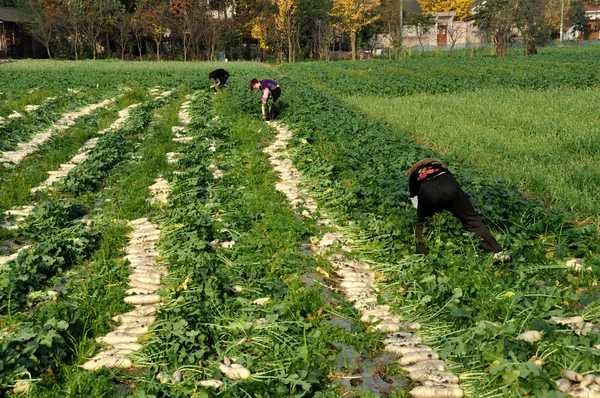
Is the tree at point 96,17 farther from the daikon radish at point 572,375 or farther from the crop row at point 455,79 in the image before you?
the daikon radish at point 572,375

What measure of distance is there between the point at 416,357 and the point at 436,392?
524 mm

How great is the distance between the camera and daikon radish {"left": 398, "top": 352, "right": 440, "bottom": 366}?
4.82 m

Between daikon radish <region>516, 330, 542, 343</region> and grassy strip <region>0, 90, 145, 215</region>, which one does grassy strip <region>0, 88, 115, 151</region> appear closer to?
grassy strip <region>0, 90, 145, 215</region>

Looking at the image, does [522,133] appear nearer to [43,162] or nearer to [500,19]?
[43,162]

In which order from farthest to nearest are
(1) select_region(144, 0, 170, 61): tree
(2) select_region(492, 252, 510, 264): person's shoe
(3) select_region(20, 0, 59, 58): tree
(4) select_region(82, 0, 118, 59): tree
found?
(1) select_region(144, 0, 170, 61): tree < (4) select_region(82, 0, 118, 59): tree < (3) select_region(20, 0, 59, 58): tree < (2) select_region(492, 252, 510, 264): person's shoe

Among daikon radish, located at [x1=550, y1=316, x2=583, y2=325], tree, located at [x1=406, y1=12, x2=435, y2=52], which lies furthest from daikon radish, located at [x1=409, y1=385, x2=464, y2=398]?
tree, located at [x1=406, y1=12, x2=435, y2=52]

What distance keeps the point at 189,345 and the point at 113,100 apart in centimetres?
1849

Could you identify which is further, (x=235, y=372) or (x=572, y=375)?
(x=235, y=372)

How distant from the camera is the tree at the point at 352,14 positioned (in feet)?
178

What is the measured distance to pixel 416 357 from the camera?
4.85 meters

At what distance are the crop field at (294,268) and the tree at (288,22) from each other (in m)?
43.4

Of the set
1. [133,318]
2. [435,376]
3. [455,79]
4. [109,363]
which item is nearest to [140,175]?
[133,318]

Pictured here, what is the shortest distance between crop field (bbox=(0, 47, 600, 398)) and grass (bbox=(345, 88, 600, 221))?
0.08m

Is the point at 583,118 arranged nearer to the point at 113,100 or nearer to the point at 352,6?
the point at 113,100
